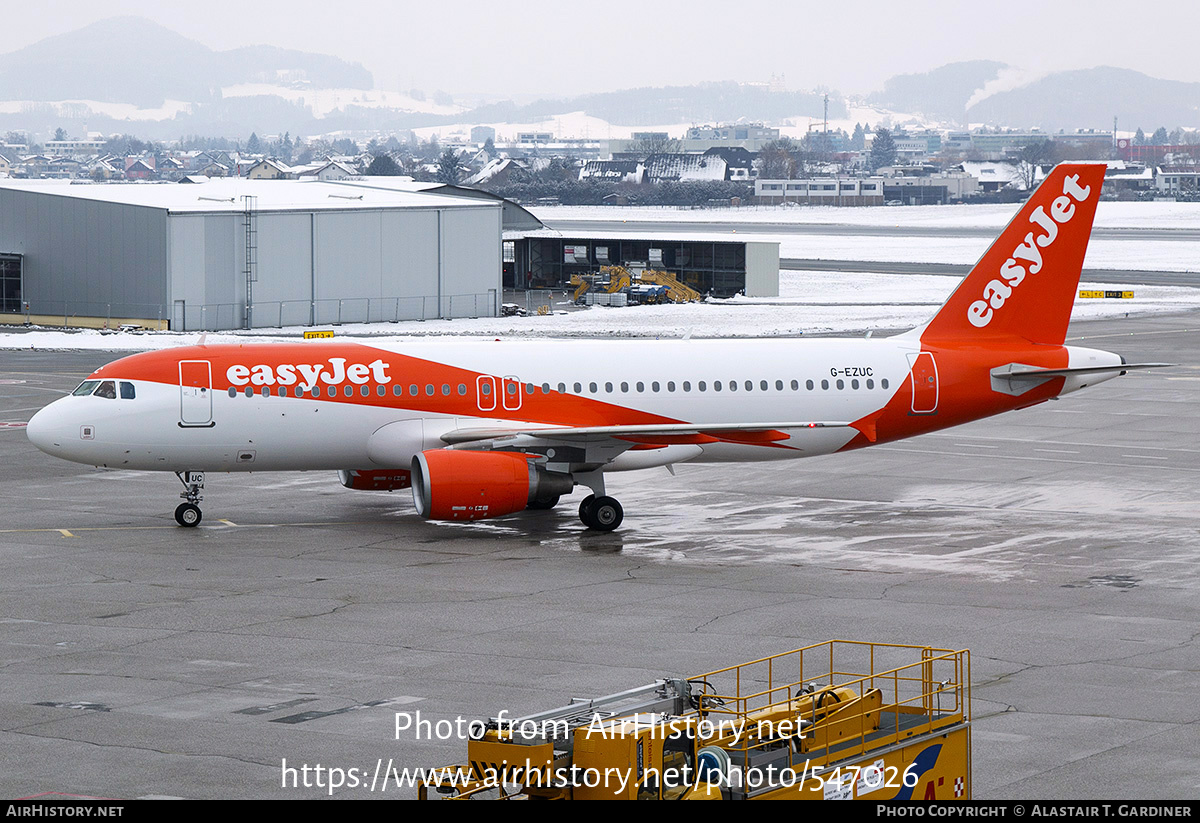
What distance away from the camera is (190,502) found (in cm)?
3788

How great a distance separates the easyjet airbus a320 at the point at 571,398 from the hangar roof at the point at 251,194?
50.0 meters

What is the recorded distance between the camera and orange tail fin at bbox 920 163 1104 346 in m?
40.2

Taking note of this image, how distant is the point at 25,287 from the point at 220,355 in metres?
60.3

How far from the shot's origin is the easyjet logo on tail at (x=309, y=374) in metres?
36.7

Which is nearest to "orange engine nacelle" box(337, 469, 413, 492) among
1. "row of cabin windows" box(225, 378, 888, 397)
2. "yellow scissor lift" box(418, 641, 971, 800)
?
"row of cabin windows" box(225, 378, 888, 397)

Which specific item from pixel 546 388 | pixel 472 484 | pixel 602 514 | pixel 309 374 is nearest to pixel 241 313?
pixel 309 374

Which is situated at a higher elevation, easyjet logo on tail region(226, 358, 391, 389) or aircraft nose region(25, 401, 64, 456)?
easyjet logo on tail region(226, 358, 391, 389)

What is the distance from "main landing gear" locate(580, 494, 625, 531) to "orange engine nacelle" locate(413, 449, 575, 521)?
1899 millimetres

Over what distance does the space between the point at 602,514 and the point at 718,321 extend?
187 ft

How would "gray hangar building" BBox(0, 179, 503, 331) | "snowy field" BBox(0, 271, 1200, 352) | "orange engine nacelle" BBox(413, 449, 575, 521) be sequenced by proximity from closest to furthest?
"orange engine nacelle" BBox(413, 449, 575, 521) < "snowy field" BBox(0, 271, 1200, 352) < "gray hangar building" BBox(0, 179, 503, 331)

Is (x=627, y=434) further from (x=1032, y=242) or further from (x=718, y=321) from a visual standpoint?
(x=718, y=321)

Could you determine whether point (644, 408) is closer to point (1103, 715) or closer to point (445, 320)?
point (1103, 715)

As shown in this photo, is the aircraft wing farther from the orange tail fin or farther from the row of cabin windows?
the orange tail fin

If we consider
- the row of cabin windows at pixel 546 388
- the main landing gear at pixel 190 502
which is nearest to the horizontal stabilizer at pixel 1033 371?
the row of cabin windows at pixel 546 388
